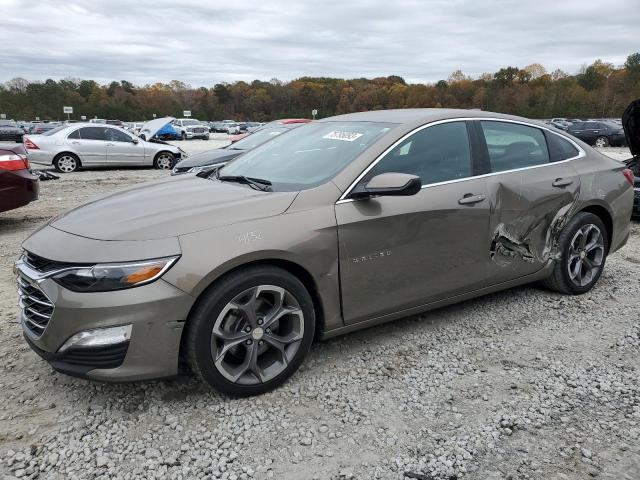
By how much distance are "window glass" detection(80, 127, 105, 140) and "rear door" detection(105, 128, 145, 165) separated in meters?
0.16

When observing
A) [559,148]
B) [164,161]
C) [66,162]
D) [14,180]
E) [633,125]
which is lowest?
[164,161]

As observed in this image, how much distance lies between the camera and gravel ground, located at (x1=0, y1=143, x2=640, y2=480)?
2379 mm

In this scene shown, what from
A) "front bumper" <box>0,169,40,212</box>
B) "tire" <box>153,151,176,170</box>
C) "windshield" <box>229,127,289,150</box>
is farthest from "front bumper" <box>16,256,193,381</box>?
"tire" <box>153,151,176,170</box>

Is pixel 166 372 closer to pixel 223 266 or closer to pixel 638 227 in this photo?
pixel 223 266

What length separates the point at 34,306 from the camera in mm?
2754

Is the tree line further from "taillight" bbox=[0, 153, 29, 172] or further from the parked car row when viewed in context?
"taillight" bbox=[0, 153, 29, 172]

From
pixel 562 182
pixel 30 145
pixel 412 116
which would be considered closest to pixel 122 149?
pixel 30 145

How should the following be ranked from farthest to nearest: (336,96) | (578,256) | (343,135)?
(336,96) < (578,256) < (343,135)

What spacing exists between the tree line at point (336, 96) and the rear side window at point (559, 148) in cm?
Result: 6425

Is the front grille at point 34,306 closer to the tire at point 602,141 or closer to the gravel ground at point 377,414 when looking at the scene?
the gravel ground at point 377,414

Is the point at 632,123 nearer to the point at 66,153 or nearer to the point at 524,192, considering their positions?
the point at 524,192

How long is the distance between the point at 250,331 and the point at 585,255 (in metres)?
3.15

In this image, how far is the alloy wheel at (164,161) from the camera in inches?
627

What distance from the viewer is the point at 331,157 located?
11.3ft
